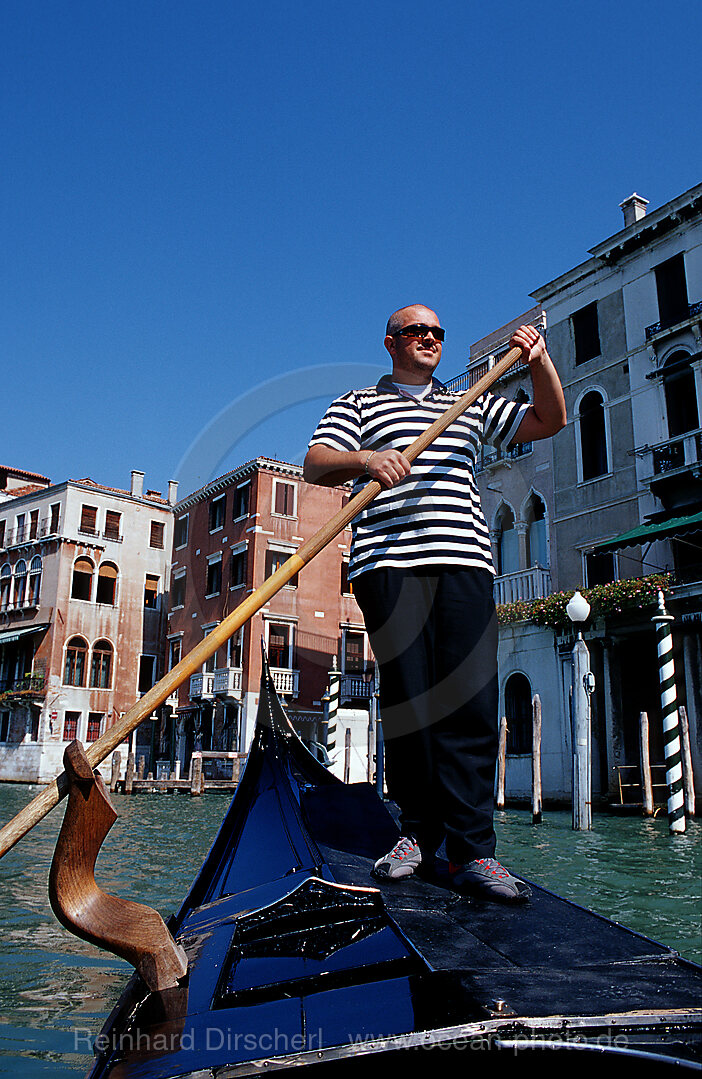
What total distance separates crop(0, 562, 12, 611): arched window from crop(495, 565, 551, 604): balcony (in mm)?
16073

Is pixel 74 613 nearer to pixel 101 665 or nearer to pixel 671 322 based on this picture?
pixel 101 665

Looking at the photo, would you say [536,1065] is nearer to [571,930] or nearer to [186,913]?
[571,930]

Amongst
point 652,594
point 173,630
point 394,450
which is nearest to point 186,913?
point 394,450

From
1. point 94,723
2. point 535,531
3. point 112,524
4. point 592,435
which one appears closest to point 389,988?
point 592,435

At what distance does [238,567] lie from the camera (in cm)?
1836

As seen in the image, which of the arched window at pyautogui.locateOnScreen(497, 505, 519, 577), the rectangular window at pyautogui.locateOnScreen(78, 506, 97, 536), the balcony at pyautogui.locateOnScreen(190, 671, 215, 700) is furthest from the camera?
the rectangular window at pyautogui.locateOnScreen(78, 506, 97, 536)

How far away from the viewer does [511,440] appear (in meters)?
1.92

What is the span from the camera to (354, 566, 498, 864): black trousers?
1559 mm

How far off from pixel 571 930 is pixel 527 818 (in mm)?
7627

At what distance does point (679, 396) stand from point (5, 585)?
19237 millimetres

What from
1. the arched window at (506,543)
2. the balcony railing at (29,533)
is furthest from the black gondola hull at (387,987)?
the balcony railing at (29,533)

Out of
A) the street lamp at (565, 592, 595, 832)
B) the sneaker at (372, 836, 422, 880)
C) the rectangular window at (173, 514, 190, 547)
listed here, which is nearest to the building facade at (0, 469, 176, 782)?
the rectangular window at (173, 514, 190, 547)

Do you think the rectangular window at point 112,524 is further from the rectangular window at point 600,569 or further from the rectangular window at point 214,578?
the rectangular window at point 600,569

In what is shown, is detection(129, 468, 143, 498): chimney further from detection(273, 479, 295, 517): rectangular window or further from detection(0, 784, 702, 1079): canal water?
detection(0, 784, 702, 1079): canal water
